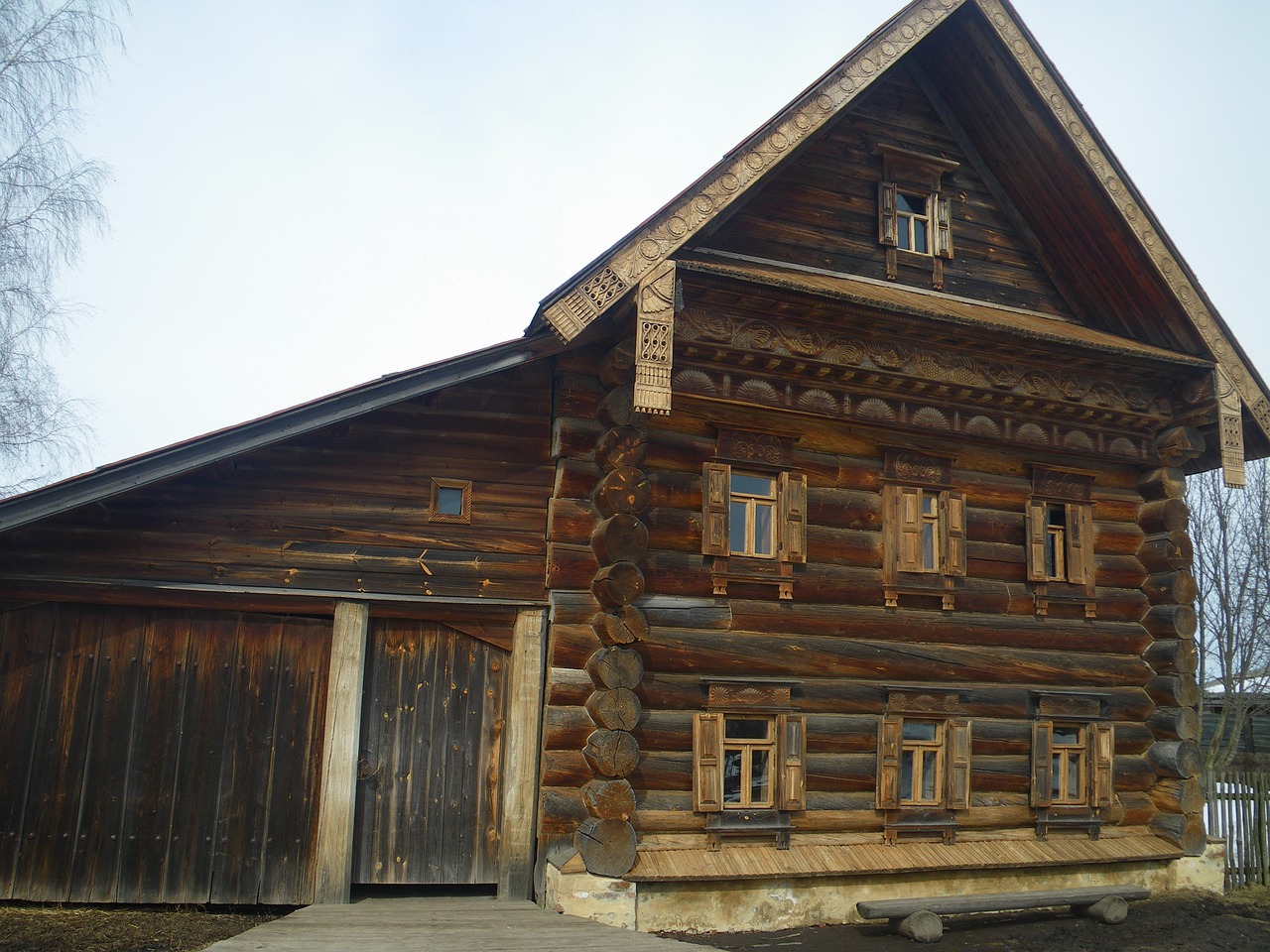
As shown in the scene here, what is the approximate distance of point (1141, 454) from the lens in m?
13.5

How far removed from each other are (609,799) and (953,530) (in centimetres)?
536

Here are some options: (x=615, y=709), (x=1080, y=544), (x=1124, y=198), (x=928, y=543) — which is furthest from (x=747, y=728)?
(x=1124, y=198)

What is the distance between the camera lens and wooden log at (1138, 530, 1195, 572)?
13219 mm

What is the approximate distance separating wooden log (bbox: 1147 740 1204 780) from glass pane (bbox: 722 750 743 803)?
5927mm

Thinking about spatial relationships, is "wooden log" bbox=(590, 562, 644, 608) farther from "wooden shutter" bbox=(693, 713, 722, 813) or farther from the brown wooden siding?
the brown wooden siding

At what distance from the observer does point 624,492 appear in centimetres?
1043

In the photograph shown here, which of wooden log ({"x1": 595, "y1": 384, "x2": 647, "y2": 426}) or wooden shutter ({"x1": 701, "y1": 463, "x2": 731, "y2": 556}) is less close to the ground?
wooden log ({"x1": 595, "y1": 384, "x2": 647, "y2": 426})

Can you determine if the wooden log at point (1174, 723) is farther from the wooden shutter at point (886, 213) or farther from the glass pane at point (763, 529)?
the wooden shutter at point (886, 213)

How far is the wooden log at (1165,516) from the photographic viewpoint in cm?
1325

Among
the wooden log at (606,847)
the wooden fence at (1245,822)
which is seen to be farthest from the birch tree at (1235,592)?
the wooden log at (606,847)

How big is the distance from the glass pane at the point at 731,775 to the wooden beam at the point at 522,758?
201cm

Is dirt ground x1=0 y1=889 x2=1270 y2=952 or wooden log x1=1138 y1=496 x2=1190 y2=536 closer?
dirt ground x1=0 y1=889 x2=1270 y2=952

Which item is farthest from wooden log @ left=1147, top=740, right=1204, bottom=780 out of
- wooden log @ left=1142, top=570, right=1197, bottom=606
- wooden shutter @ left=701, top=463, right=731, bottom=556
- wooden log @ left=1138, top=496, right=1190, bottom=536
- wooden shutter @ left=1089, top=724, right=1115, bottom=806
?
wooden shutter @ left=701, top=463, right=731, bottom=556

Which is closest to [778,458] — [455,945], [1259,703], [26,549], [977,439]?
[977,439]
